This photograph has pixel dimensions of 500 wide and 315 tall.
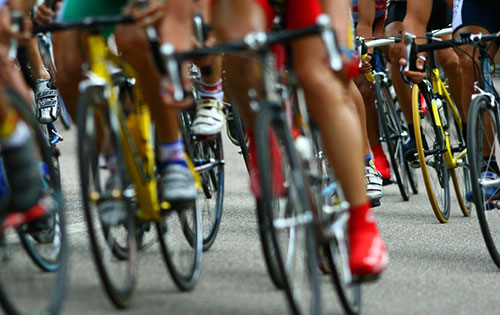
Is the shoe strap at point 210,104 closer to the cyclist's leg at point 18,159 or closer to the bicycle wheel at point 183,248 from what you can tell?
the bicycle wheel at point 183,248

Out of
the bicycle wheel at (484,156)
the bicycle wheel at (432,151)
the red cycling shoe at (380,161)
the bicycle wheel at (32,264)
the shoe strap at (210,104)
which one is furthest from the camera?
the red cycling shoe at (380,161)

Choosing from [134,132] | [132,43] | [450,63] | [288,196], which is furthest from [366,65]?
[288,196]

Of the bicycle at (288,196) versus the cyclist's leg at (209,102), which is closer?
the bicycle at (288,196)

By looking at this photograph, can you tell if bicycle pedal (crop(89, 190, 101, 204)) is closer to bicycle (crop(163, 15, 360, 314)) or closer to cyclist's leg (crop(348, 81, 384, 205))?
bicycle (crop(163, 15, 360, 314))

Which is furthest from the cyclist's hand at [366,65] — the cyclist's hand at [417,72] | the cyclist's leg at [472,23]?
the cyclist's leg at [472,23]

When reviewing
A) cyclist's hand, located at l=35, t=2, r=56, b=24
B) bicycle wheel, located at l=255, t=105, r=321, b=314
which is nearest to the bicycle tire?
cyclist's hand, located at l=35, t=2, r=56, b=24

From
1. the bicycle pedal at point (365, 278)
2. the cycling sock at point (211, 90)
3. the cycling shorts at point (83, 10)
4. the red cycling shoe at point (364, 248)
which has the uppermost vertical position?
the cycling shorts at point (83, 10)

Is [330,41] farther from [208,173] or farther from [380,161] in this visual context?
[380,161]

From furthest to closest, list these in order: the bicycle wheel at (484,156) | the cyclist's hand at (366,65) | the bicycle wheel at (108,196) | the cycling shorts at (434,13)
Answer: the cycling shorts at (434,13) → the cyclist's hand at (366,65) → the bicycle wheel at (484,156) → the bicycle wheel at (108,196)

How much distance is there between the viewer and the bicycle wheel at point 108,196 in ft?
13.7

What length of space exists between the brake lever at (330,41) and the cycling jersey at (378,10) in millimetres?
5289

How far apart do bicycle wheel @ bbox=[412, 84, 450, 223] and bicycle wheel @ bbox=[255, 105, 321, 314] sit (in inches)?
148

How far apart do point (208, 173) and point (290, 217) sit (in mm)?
1781

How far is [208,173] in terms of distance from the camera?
604 centimetres
